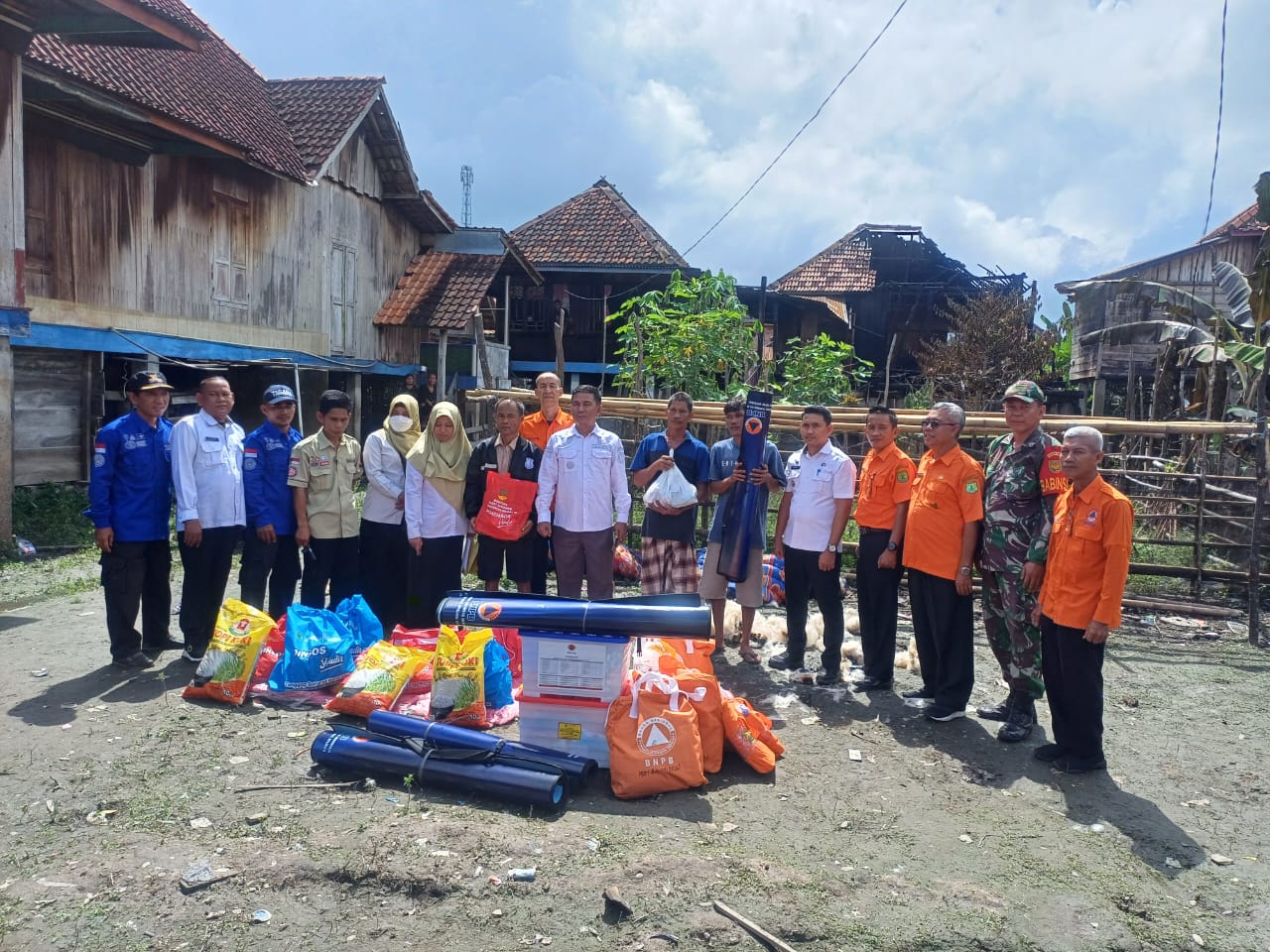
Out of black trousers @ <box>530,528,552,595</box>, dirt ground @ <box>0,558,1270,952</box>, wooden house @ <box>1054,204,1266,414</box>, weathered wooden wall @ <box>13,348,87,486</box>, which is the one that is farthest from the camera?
wooden house @ <box>1054,204,1266,414</box>

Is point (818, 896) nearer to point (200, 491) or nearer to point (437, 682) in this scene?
point (437, 682)

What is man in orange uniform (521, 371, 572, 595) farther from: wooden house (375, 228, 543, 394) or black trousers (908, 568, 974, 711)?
wooden house (375, 228, 543, 394)

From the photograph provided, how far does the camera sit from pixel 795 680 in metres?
5.74

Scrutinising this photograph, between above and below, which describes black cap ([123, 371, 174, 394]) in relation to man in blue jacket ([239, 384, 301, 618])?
above

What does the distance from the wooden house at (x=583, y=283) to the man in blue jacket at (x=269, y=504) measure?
17109mm

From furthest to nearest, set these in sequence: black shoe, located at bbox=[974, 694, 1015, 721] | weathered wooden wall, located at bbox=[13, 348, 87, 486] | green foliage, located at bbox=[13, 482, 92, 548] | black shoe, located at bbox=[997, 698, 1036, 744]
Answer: weathered wooden wall, located at bbox=[13, 348, 87, 486]
green foliage, located at bbox=[13, 482, 92, 548]
black shoe, located at bbox=[974, 694, 1015, 721]
black shoe, located at bbox=[997, 698, 1036, 744]

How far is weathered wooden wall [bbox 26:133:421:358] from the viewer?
10742mm

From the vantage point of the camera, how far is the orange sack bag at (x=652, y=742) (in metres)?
3.94

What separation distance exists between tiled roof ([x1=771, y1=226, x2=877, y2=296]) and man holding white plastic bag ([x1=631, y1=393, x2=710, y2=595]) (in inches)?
918

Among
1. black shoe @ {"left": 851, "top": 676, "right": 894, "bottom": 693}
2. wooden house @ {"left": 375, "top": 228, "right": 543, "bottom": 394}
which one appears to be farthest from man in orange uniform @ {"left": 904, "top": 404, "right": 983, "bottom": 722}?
wooden house @ {"left": 375, "top": 228, "right": 543, "bottom": 394}

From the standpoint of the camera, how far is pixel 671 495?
231 inches

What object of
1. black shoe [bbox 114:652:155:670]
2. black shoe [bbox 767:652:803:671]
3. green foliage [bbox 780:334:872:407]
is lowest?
black shoe [bbox 767:652:803:671]

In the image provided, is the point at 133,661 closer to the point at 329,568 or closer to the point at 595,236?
the point at 329,568

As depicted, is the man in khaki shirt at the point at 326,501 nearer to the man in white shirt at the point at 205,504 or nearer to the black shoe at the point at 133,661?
the man in white shirt at the point at 205,504
